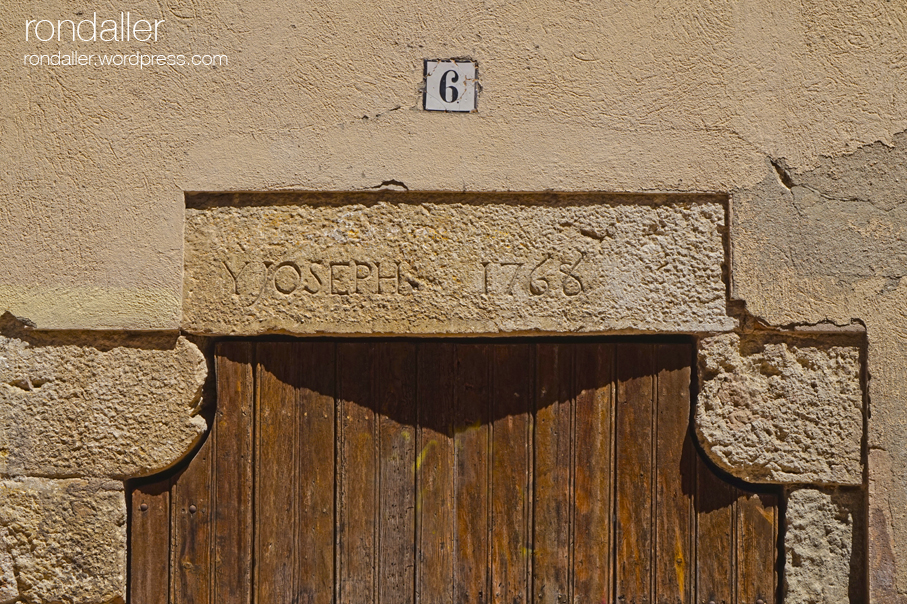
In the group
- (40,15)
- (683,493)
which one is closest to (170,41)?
(40,15)

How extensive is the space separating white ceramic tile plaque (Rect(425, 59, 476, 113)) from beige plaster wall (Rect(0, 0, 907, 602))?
3 centimetres

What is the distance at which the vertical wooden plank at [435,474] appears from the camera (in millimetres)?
1718

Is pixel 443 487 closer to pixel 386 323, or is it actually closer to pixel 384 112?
pixel 386 323

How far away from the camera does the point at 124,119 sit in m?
1.67

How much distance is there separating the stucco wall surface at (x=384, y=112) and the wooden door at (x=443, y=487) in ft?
1.49

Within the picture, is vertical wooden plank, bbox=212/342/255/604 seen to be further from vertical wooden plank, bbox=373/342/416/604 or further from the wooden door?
vertical wooden plank, bbox=373/342/416/604

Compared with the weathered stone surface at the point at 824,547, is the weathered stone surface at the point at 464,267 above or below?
above

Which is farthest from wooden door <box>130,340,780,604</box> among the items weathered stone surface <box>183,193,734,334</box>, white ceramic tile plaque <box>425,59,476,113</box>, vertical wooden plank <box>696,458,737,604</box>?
white ceramic tile plaque <box>425,59,476,113</box>

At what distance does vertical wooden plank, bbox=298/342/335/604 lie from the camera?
5.62ft

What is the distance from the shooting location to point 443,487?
68.2 inches

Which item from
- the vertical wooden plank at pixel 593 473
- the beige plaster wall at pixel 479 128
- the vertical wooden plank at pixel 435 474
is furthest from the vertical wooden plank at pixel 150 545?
the vertical wooden plank at pixel 593 473

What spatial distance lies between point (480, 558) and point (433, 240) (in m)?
0.90

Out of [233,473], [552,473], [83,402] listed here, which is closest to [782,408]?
[552,473]

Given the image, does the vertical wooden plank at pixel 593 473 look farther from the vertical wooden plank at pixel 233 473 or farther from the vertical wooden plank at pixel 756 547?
the vertical wooden plank at pixel 233 473
